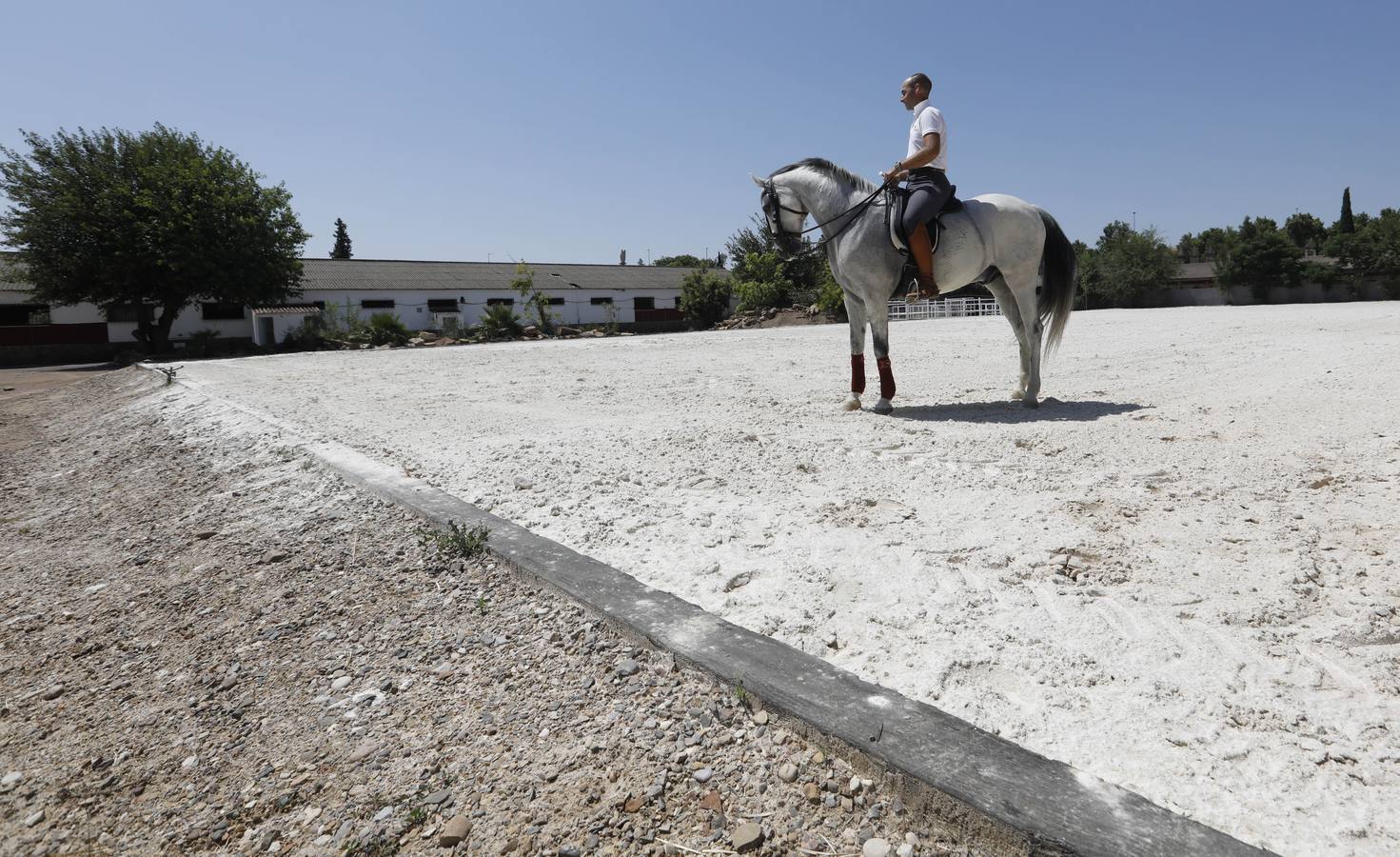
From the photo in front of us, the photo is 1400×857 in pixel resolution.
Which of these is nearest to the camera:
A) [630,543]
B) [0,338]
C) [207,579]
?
[630,543]

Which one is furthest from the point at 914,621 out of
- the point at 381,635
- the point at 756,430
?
the point at 756,430

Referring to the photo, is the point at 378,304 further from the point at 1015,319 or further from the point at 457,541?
the point at 457,541

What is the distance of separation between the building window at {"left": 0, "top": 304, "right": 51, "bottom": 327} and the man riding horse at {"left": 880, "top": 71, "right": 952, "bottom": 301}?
131 feet

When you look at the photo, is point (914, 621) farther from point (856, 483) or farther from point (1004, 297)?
point (1004, 297)

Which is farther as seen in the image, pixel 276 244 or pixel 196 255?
pixel 276 244

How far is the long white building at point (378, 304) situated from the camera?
102ft

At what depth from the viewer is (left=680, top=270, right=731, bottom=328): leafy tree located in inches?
1449

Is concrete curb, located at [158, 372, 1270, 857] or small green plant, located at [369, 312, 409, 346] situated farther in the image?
small green plant, located at [369, 312, 409, 346]

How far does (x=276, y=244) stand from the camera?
28891 millimetres

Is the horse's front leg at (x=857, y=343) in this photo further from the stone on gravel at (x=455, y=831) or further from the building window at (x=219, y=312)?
the building window at (x=219, y=312)

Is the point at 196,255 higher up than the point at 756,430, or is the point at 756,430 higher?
the point at 196,255

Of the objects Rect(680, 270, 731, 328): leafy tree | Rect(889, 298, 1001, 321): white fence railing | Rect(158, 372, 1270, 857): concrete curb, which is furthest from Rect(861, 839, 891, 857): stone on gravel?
Rect(680, 270, 731, 328): leafy tree

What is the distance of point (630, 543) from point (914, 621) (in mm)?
1299

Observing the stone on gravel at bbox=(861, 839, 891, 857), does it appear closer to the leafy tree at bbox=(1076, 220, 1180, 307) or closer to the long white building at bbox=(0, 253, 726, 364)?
the long white building at bbox=(0, 253, 726, 364)
